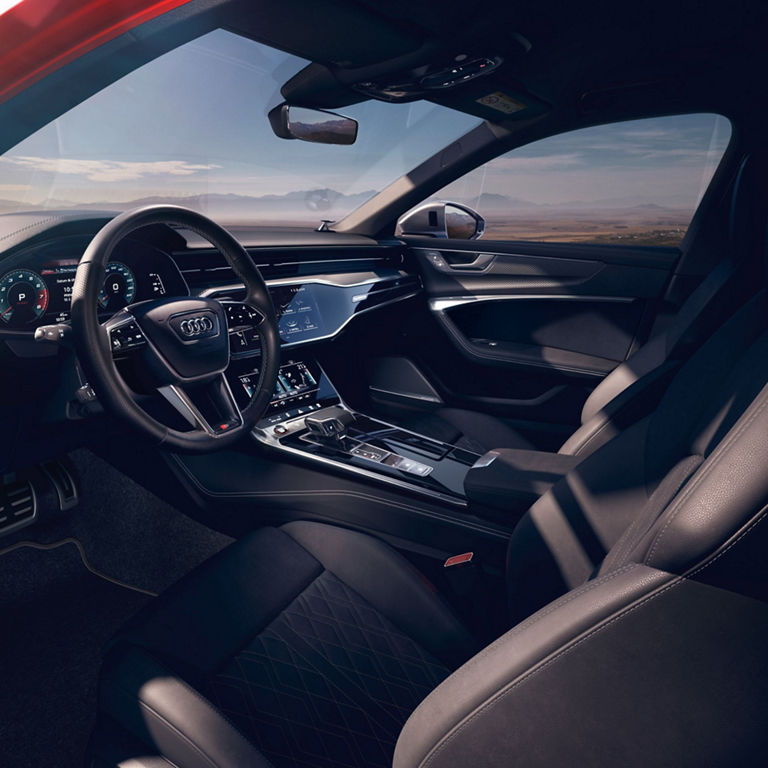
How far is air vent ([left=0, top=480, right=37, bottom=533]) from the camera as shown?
168 centimetres

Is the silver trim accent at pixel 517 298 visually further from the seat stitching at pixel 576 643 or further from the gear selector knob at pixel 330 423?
the seat stitching at pixel 576 643

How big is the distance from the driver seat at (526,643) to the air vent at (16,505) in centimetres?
59

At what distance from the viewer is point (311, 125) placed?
82.8 inches

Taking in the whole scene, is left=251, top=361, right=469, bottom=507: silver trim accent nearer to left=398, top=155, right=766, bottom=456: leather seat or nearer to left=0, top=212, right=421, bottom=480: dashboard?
left=0, top=212, right=421, bottom=480: dashboard

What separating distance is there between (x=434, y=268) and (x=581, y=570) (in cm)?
210

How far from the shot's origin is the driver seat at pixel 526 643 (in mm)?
584

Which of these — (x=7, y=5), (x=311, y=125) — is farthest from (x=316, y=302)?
(x=7, y=5)

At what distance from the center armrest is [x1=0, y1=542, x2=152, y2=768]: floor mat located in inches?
44.5

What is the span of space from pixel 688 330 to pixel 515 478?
2.31 feet

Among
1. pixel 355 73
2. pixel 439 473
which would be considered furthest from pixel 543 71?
pixel 439 473

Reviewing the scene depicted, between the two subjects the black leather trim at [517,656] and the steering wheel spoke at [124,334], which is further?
the steering wheel spoke at [124,334]

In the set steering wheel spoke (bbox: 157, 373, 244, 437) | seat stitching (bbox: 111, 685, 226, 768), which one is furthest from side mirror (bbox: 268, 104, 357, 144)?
seat stitching (bbox: 111, 685, 226, 768)

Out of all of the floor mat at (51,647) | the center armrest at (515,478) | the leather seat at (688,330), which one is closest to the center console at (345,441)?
the center armrest at (515,478)

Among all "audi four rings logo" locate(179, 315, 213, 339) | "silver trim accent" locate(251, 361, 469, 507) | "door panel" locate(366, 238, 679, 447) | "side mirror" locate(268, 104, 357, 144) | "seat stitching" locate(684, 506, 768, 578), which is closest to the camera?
"seat stitching" locate(684, 506, 768, 578)
